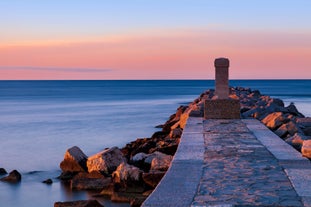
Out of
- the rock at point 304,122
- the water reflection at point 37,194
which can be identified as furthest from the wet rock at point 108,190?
the rock at point 304,122

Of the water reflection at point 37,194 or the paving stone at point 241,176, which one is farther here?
the water reflection at point 37,194

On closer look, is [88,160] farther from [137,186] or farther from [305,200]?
[305,200]

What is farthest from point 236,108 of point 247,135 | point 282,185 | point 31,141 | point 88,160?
point 31,141

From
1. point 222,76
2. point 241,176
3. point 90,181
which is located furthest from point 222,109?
point 241,176

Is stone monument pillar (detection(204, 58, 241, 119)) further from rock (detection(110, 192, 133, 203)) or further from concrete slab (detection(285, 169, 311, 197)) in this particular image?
concrete slab (detection(285, 169, 311, 197))

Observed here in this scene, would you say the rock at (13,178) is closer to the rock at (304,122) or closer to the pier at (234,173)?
the pier at (234,173)

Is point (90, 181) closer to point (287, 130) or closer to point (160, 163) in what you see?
point (160, 163)

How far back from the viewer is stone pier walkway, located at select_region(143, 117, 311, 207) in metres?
4.89

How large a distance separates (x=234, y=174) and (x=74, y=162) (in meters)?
5.74

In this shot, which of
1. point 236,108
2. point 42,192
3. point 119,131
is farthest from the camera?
point 119,131

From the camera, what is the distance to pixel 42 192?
1048 centimetres

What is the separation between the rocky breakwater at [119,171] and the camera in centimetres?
844

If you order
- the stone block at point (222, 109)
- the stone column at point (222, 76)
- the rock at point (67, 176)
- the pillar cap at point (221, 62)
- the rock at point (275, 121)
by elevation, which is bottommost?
the rock at point (67, 176)

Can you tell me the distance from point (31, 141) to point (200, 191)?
15124mm
